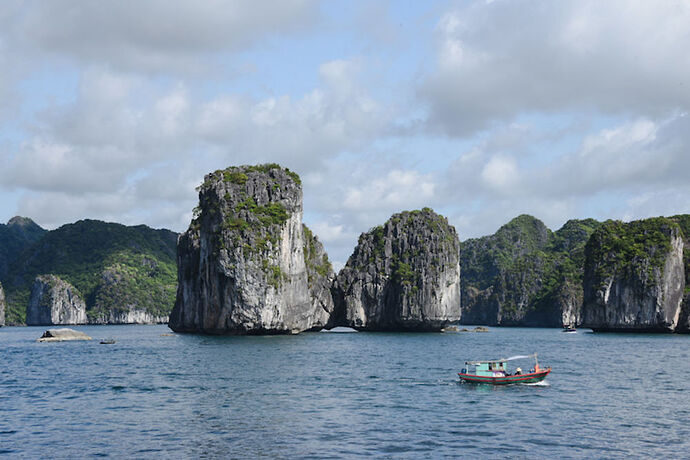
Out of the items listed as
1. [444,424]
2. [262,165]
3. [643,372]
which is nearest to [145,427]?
[444,424]

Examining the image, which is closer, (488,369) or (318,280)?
(488,369)

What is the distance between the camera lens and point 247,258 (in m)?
102

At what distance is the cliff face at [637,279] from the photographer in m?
133

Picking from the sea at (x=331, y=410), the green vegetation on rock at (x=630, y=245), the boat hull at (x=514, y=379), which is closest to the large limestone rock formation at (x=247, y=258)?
the sea at (x=331, y=410)

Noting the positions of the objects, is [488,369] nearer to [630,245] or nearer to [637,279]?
[637,279]

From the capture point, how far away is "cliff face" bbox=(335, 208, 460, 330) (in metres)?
138

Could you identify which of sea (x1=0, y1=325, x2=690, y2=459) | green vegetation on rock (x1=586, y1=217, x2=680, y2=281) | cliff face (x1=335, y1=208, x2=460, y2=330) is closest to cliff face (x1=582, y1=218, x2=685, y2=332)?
green vegetation on rock (x1=586, y1=217, x2=680, y2=281)

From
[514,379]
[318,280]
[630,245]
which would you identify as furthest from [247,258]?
[630,245]

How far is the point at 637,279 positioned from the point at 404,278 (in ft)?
152

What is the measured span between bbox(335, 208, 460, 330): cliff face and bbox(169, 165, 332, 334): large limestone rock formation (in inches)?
983

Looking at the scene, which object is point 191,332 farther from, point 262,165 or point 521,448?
point 521,448

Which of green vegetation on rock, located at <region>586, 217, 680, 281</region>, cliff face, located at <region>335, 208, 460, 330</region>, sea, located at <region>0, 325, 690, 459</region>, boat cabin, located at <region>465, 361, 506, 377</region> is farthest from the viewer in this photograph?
cliff face, located at <region>335, 208, 460, 330</region>

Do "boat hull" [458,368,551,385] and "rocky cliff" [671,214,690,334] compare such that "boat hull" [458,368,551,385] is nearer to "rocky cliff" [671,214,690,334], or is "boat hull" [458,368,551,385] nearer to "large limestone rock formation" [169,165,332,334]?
"large limestone rock formation" [169,165,332,334]

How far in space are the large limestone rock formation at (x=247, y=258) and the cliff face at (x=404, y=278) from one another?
81.9ft
